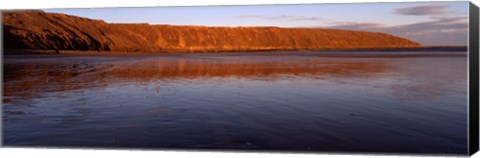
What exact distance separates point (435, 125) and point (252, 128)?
2.69 meters

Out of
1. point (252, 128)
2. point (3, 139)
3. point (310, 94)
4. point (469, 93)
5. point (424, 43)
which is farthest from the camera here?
point (310, 94)

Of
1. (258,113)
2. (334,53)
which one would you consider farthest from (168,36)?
(258,113)

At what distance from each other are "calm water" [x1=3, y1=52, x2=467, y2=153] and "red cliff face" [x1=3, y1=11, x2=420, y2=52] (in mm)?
1109

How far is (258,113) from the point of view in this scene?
29.1 feet

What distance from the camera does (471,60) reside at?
737 cm

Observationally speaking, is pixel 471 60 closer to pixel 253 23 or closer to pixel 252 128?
pixel 252 128

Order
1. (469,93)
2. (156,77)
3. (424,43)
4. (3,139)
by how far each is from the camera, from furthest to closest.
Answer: (156,77) → (424,43) → (3,139) → (469,93)

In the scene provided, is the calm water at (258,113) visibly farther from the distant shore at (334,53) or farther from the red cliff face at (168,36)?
the red cliff face at (168,36)

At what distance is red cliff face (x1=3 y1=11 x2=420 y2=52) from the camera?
11812 millimetres

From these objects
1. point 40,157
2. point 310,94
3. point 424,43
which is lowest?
point 40,157

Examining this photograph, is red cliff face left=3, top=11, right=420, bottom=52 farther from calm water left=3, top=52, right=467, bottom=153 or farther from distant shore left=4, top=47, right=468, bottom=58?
calm water left=3, top=52, right=467, bottom=153

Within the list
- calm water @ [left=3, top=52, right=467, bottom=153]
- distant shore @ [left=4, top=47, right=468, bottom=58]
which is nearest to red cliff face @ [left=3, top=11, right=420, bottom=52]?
distant shore @ [left=4, top=47, right=468, bottom=58]

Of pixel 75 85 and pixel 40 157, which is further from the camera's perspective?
pixel 75 85

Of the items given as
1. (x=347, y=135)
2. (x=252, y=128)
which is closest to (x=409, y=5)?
(x=347, y=135)
